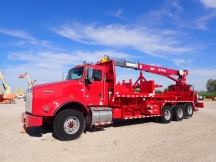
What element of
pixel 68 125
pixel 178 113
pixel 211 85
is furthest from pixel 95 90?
pixel 211 85

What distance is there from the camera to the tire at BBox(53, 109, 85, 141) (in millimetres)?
7312

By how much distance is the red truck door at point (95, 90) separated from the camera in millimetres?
8734

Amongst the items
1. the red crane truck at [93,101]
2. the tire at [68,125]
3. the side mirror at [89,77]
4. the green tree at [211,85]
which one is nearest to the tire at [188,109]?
the red crane truck at [93,101]

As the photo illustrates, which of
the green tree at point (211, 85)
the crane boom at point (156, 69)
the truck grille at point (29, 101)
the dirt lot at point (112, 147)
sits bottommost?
the dirt lot at point (112, 147)

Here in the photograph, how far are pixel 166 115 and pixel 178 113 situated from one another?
1179 millimetres

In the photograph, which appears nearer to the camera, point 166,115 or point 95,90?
point 95,90

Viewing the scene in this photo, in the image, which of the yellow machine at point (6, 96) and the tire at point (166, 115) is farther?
the yellow machine at point (6, 96)

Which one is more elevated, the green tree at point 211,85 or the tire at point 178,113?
the green tree at point 211,85

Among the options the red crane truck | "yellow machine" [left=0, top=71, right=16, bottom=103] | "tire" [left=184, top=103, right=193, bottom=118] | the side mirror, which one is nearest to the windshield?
the red crane truck

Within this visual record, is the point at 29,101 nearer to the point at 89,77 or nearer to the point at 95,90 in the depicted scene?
the point at 89,77

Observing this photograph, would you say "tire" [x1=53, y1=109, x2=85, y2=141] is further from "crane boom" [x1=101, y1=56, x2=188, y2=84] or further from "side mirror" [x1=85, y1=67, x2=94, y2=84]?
"crane boom" [x1=101, y1=56, x2=188, y2=84]

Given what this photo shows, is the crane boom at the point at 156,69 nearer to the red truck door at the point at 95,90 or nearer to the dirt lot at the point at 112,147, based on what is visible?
the red truck door at the point at 95,90

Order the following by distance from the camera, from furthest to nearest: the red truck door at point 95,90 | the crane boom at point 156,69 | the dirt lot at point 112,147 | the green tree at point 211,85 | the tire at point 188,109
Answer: the green tree at point 211,85 < the tire at point 188,109 < the crane boom at point 156,69 < the red truck door at point 95,90 < the dirt lot at point 112,147

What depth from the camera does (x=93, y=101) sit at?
891 cm
